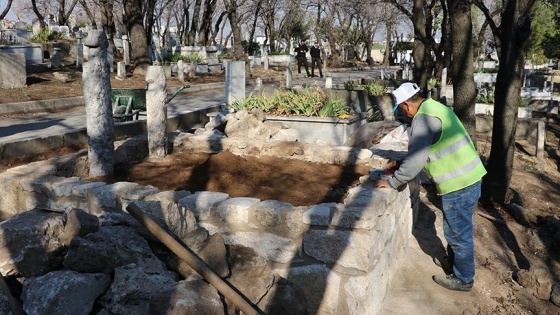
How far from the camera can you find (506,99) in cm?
745

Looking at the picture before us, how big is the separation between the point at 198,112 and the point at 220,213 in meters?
6.49

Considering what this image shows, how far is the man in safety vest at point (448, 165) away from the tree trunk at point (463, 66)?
3301 mm

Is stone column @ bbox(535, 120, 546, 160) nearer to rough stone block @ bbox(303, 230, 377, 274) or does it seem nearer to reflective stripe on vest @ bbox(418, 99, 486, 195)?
reflective stripe on vest @ bbox(418, 99, 486, 195)

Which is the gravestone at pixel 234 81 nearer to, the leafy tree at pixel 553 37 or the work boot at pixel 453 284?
the work boot at pixel 453 284

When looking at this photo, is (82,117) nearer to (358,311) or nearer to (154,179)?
(154,179)

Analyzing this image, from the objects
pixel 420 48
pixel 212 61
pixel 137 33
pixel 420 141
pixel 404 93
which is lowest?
pixel 420 141

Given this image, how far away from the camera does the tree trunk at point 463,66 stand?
750 centimetres

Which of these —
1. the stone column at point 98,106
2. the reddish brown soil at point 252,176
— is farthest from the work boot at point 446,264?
the stone column at point 98,106

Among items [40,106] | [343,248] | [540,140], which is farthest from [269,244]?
[40,106]

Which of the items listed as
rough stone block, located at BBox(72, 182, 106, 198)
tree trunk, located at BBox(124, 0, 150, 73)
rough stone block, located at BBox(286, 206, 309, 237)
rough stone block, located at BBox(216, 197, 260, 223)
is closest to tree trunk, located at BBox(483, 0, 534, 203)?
rough stone block, located at BBox(286, 206, 309, 237)

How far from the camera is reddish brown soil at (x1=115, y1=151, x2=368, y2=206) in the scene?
4910 mm

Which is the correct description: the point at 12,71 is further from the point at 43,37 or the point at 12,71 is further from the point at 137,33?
the point at 43,37

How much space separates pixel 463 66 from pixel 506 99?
764 mm

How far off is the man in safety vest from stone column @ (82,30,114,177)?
2.91m
